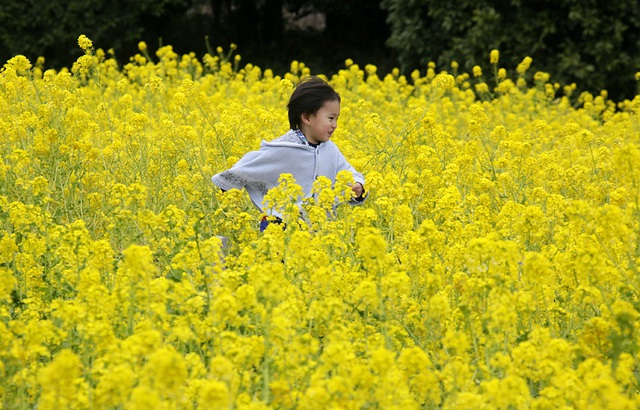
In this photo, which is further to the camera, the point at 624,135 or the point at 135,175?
the point at 624,135

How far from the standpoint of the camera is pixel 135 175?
18.4ft

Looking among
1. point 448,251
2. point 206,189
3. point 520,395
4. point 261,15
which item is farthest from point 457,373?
point 261,15

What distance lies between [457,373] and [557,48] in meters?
8.54

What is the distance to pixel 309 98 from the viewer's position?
4648 mm

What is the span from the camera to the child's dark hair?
465 cm

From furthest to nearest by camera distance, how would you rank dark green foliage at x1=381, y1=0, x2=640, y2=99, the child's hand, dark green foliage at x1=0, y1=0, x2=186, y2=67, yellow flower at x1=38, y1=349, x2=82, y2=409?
dark green foliage at x1=0, y1=0, x2=186, y2=67 → dark green foliage at x1=381, y1=0, x2=640, y2=99 → the child's hand → yellow flower at x1=38, y1=349, x2=82, y2=409

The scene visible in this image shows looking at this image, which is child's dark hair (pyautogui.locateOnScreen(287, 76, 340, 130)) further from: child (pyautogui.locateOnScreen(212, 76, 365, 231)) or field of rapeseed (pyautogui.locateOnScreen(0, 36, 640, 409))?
field of rapeseed (pyautogui.locateOnScreen(0, 36, 640, 409))

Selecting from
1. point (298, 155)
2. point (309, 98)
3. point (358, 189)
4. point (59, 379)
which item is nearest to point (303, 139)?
point (298, 155)

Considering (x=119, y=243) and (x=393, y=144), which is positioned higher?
(x=393, y=144)

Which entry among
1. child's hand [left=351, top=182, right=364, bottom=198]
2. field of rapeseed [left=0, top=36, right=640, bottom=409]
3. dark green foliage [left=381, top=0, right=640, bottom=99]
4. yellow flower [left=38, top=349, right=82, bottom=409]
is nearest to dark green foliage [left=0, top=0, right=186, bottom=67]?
dark green foliage [left=381, top=0, right=640, bottom=99]

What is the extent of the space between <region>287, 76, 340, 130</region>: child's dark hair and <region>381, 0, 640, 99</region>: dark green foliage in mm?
6028

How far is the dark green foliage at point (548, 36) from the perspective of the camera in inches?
402

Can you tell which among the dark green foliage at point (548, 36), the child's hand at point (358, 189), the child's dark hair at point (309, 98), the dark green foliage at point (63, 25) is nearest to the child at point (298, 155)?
the child's dark hair at point (309, 98)

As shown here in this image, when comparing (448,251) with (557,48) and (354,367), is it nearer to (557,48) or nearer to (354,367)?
(354,367)
